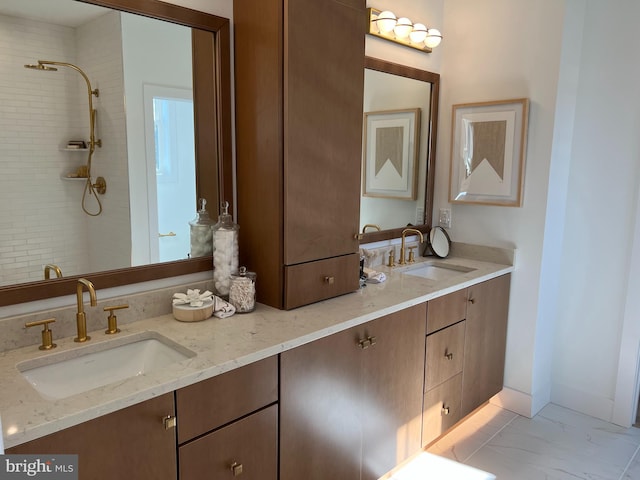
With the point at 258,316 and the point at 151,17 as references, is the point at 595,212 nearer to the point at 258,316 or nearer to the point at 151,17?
the point at 258,316

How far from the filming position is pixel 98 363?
1.50 meters

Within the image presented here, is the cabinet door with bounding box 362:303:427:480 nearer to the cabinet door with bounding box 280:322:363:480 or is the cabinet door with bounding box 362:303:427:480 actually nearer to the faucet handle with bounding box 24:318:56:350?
the cabinet door with bounding box 280:322:363:480

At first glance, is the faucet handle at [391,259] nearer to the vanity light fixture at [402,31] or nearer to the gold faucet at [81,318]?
the vanity light fixture at [402,31]

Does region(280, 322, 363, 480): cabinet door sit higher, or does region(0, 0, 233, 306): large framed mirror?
region(0, 0, 233, 306): large framed mirror

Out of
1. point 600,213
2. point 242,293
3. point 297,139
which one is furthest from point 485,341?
point 297,139

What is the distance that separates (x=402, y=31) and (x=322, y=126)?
3.55 ft

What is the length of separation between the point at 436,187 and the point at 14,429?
261 centimetres

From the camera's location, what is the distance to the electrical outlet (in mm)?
3051

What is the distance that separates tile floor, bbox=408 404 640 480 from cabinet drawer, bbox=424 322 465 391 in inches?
17.1

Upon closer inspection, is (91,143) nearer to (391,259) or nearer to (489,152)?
(391,259)

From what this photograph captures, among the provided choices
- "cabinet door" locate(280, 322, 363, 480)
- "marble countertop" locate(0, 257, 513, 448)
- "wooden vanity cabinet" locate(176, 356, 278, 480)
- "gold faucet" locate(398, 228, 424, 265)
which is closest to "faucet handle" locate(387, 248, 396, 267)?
"gold faucet" locate(398, 228, 424, 265)

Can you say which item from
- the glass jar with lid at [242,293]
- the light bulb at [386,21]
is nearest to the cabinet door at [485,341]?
the glass jar with lid at [242,293]

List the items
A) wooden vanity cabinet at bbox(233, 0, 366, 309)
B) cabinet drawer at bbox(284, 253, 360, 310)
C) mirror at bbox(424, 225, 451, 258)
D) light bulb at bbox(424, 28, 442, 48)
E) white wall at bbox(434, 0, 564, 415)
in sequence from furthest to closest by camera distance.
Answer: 1. mirror at bbox(424, 225, 451, 258)
2. light bulb at bbox(424, 28, 442, 48)
3. white wall at bbox(434, 0, 564, 415)
4. cabinet drawer at bbox(284, 253, 360, 310)
5. wooden vanity cabinet at bbox(233, 0, 366, 309)

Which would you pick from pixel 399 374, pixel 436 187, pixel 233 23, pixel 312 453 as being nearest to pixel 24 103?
pixel 233 23
